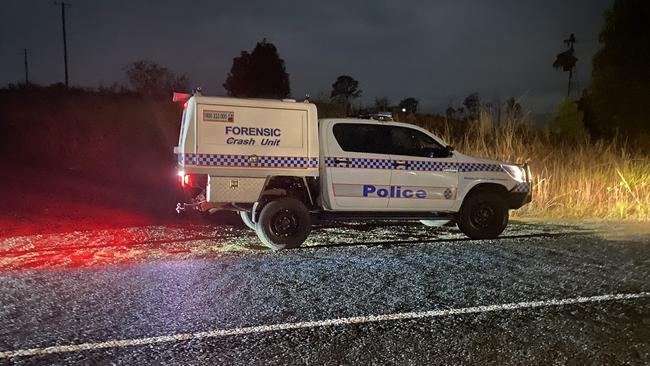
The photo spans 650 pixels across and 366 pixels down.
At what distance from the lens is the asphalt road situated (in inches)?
169

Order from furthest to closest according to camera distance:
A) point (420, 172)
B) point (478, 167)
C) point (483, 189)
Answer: point (483, 189)
point (478, 167)
point (420, 172)

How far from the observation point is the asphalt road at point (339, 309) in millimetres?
4289

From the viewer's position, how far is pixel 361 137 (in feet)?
29.7

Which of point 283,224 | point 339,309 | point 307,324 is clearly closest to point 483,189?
point 283,224

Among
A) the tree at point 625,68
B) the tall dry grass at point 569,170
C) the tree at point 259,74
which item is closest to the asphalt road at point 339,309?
the tall dry grass at point 569,170

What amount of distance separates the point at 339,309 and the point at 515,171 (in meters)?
5.51

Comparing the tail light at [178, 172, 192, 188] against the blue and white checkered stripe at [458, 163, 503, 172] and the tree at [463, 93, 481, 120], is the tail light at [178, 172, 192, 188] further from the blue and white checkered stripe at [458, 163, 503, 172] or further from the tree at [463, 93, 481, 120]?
the tree at [463, 93, 481, 120]

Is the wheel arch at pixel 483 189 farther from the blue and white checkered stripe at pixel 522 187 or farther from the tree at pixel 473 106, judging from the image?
the tree at pixel 473 106

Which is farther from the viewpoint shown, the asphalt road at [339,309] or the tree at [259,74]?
the tree at [259,74]

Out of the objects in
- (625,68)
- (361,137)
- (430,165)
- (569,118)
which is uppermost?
(625,68)

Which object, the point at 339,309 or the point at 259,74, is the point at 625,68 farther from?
the point at 259,74

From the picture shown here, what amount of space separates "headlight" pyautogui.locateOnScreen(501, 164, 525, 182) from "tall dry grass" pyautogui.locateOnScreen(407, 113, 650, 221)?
12.4 feet

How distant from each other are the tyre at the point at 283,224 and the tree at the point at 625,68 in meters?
15.3

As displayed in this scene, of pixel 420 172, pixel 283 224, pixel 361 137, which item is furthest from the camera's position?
pixel 420 172
